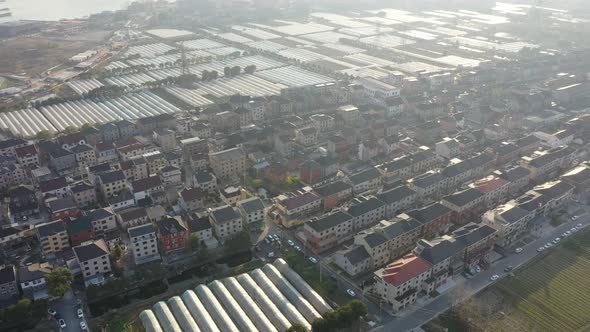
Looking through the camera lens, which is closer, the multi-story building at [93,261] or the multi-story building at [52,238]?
the multi-story building at [93,261]

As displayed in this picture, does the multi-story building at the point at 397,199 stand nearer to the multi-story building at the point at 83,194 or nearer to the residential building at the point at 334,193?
the residential building at the point at 334,193

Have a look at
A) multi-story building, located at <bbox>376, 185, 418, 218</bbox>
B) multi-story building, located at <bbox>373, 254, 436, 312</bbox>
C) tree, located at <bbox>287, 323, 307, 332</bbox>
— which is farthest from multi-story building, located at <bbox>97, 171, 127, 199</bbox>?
multi-story building, located at <bbox>373, 254, 436, 312</bbox>

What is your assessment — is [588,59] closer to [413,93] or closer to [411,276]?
[413,93]

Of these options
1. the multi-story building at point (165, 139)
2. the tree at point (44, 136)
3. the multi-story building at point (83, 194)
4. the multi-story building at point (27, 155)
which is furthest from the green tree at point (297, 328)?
the tree at point (44, 136)

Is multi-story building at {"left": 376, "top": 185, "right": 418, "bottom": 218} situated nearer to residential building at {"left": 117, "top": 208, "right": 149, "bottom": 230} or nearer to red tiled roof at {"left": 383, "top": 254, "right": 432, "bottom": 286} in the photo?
red tiled roof at {"left": 383, "top": 254, "right": 432, "bottom": 286}

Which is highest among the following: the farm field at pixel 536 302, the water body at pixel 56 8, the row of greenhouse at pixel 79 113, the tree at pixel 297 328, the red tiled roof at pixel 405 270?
the water body at pixel 56 8

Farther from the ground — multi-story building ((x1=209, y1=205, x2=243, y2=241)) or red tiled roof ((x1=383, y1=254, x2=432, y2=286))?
red tiled roof ((x1=383, y1=254, x2=432, y2=286))

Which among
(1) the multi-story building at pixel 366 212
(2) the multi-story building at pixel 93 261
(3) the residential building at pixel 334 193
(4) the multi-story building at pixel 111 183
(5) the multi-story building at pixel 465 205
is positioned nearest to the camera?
(2) the multi-story building at pixel 93 261
